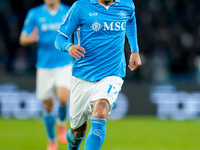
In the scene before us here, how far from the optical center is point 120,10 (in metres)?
5.30

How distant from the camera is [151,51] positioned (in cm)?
1622

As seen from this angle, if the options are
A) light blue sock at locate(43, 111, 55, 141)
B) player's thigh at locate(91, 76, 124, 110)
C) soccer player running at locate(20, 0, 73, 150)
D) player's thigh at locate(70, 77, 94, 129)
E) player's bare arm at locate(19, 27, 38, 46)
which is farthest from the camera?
soccer player running at locate(20, 0, 73, 150)

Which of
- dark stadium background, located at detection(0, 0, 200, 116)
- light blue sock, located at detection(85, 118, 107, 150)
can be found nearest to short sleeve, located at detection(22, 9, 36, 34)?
light blue sock, located at detection(85, 118, 107, 150)

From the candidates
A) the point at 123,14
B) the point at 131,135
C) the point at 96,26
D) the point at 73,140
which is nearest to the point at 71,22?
the point at 96,26

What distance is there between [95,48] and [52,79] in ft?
9.61

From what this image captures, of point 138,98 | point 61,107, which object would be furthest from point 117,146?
point 138,98

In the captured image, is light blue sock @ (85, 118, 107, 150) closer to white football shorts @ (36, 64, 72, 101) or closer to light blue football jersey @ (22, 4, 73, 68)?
white football shorts @ (36, 64, 72, 101)

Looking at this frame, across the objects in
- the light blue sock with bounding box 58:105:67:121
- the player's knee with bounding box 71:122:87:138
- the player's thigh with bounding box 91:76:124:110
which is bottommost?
the light blue sock with bounding box 58:105:67:121

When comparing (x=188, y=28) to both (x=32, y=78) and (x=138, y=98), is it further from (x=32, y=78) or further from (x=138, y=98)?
(x=32, y=78)

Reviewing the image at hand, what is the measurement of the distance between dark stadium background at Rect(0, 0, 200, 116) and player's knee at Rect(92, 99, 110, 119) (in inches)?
305

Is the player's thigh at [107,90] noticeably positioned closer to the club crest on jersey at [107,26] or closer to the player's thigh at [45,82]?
the club crest on jersey at [107,26]

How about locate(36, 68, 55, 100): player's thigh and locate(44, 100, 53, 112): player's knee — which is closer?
locate(44, 100, 53, 112): player's knee

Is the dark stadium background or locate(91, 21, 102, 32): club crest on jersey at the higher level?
locate(91, 21, 102, 32): club crest on jersey

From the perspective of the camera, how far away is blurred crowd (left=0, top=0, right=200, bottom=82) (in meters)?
15.0
